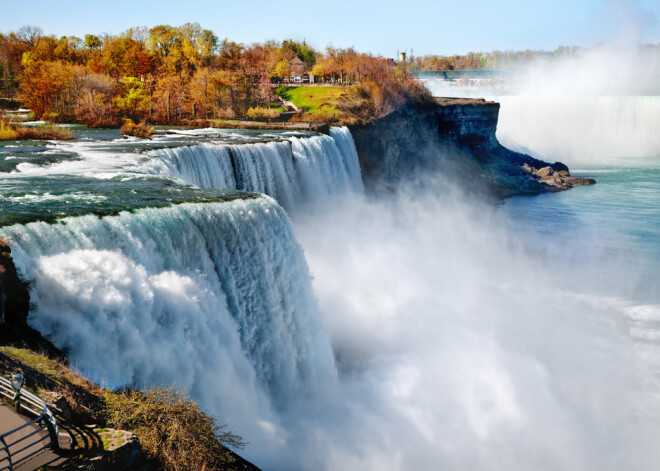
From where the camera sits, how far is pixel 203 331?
1149 cm

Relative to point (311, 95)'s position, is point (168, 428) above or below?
below

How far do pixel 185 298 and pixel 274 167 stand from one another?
525 inches

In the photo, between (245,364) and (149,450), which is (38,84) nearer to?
(245,364)

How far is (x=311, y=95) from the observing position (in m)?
47.4

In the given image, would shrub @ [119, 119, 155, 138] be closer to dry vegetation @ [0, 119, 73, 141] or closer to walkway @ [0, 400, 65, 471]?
dry vegetation @ [0, 119, 73, 141]

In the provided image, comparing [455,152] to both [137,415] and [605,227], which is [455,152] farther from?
[137,415]

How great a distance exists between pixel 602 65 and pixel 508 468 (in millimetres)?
114394

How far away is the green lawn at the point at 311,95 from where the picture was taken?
145ft

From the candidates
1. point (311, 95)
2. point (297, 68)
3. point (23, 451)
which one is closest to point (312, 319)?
point (23, 451)

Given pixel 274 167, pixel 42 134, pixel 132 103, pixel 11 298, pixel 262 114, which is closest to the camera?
pixel 11 298

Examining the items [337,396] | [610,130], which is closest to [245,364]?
[337,396]

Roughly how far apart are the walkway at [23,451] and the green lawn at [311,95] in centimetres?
3690

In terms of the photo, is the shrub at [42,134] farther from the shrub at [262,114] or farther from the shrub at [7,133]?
the shrub at [262,114]

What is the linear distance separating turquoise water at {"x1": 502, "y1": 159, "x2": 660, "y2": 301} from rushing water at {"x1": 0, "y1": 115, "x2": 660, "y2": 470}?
294mm
